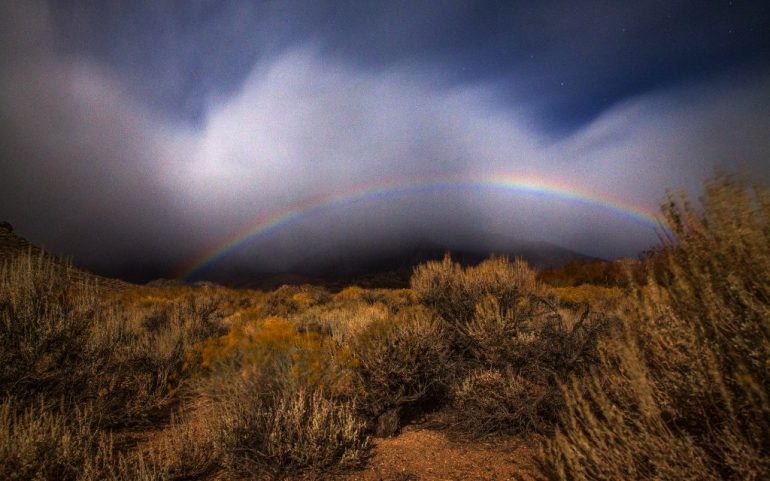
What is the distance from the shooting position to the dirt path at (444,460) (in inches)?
169

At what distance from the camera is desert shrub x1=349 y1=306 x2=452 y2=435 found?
586 centimetres

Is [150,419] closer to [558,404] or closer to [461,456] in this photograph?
[461,456]

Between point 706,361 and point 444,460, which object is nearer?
point 706,361

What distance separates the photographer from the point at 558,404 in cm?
516

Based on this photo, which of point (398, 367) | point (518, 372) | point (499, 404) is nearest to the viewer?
point (499, 404)

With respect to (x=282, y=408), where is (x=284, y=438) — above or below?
below

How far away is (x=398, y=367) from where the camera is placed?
19.6 feet

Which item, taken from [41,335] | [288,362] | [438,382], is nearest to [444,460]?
[438,382]

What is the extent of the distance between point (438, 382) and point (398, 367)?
3.52 ft

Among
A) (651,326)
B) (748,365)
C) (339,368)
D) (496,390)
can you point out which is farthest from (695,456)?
(339,368)

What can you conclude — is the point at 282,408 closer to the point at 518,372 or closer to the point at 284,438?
the point at 284,438

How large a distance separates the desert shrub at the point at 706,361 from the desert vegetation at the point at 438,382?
0.01 metres

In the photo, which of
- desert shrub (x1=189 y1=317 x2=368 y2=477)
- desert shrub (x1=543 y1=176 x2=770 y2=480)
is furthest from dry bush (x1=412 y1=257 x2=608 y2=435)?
desert shrub (x1=189 y1=317 x2=368 y2=477)

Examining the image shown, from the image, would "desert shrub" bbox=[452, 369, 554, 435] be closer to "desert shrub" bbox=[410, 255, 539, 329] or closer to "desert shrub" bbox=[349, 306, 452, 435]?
"desert shrub" bbox=[349, 306, 452, 435]
